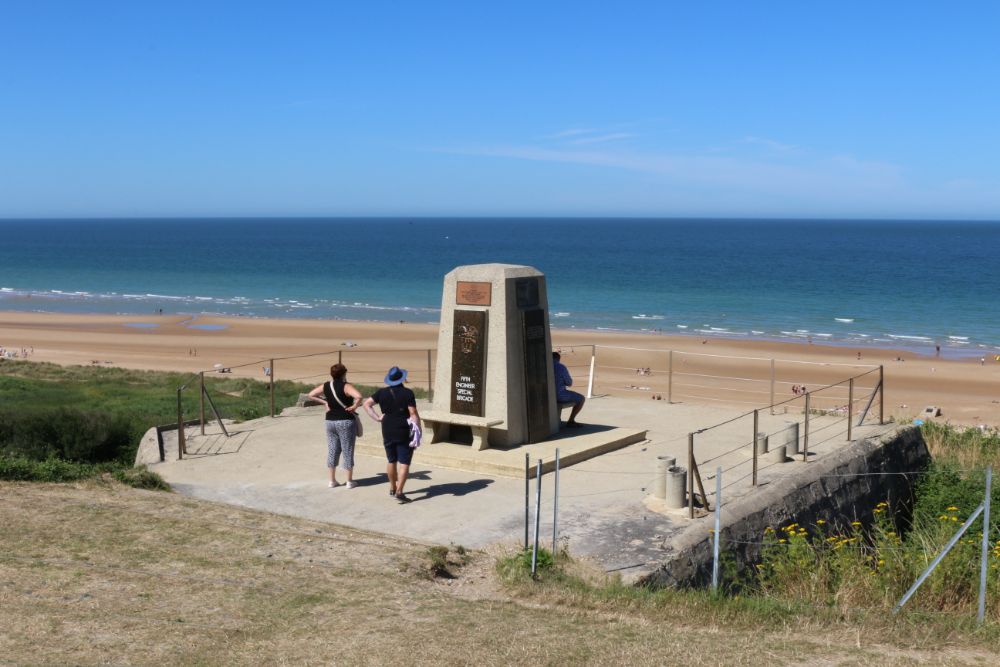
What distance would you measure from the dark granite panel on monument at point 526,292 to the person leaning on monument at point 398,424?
7.68 feet

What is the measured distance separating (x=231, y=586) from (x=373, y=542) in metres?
1.58

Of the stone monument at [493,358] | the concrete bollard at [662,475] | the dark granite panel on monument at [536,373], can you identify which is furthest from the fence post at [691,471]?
the dark granite panel on monument at [536,373]

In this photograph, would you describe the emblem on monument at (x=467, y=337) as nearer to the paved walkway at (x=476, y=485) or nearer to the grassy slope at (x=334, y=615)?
the paved walkway at (x=476, y=485)

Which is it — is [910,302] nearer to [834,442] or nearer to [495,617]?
[834,442]

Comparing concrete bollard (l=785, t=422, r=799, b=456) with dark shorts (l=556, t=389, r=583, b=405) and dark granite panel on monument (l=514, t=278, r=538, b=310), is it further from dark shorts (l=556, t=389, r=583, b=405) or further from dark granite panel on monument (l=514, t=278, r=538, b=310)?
dark granite panel on monument (l=514, t=278, r=538, b=310)

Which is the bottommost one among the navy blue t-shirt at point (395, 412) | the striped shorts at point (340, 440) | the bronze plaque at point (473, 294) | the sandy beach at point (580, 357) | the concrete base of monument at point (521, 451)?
the sandy beach at point (580, 357)

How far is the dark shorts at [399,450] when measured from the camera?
9898 millimetres

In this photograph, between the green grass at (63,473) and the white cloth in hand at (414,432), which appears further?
the green grass at (63,473)

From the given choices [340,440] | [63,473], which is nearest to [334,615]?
[340,440]

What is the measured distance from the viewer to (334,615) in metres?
6.59

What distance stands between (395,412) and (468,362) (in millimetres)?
2191

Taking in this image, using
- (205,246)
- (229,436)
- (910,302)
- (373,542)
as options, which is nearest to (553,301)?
(910,302)

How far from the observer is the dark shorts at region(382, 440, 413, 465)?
9898mm

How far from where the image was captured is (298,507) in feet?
→ 32.4
